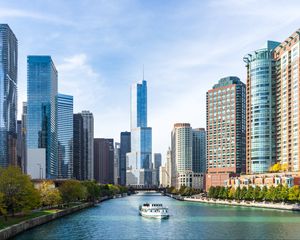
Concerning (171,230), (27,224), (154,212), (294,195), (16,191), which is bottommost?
(154,212)

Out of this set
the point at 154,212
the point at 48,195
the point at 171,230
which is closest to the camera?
the point at 171,230

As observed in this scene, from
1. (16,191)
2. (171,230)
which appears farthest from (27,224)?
(171,230)

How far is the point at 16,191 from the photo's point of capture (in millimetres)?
112625

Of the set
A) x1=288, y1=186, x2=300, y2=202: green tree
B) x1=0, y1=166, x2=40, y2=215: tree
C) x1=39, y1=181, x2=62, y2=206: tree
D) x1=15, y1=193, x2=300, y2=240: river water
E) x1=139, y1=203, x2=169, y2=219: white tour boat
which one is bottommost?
x1=139, y1=203, x2=169, y2=219: white tour boat

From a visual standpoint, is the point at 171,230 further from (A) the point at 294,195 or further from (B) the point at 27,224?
(A) the point at 294,195

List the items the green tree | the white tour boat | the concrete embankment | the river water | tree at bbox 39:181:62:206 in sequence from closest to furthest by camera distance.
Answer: the concrete embankment, the river water, tree at bbox 39:181:62:206, the white tour boat, the green tree

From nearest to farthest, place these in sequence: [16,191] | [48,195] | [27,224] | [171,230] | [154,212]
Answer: [27,224], [16,191], [171,230], [48,195], [154,212]

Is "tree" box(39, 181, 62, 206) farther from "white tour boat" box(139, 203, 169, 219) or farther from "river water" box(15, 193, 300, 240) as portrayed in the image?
"white tour boat" box(139, 203, 169, 219)

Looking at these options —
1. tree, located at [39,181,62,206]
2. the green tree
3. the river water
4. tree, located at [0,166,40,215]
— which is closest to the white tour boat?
the river water

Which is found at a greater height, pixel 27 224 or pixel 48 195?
pixel 48 195

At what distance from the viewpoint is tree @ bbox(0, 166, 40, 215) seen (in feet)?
366

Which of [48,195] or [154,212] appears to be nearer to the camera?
[48,195]

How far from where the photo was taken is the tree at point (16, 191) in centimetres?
11150

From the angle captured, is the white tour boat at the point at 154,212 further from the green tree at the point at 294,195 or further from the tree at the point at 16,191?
the green tree at the point at 294,195
